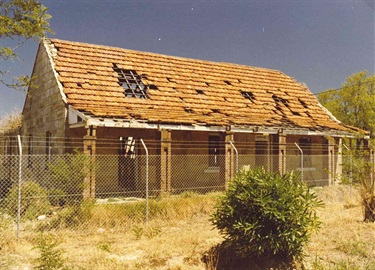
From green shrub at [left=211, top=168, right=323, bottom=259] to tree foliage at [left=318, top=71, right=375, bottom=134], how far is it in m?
36.6

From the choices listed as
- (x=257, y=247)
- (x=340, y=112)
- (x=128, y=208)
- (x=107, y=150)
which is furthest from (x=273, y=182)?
(x=340, y=112)

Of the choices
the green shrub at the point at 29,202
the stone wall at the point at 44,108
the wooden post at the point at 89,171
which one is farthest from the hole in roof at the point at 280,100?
the green shrub at the point at 29,202

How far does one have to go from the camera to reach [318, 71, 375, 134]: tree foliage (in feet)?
132

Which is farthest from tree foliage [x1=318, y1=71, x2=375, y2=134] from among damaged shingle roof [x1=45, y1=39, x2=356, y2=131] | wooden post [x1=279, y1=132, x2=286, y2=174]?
wooden post [x1=279, y1=132, x2=286, y2=174]

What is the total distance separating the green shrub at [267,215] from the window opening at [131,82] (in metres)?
10.7

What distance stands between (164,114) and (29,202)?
21.0 feet

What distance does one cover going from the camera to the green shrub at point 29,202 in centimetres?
1065

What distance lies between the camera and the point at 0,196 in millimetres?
14516

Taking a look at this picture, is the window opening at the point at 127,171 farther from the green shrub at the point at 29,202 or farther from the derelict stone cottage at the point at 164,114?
the green shrub at the point at 29,202

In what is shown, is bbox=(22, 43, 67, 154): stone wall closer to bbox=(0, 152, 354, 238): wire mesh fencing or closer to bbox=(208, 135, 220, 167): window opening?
bbox=(0, 152, 354, 238): wire mesh fencing

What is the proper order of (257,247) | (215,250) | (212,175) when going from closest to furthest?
(257,247)
(215,250)
(212,175)

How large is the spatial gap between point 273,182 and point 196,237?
2795 mm

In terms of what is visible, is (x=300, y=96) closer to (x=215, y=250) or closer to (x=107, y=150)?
(x=107, y=150)

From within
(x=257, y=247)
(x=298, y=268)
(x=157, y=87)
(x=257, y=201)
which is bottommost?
(x=298, y=268)
